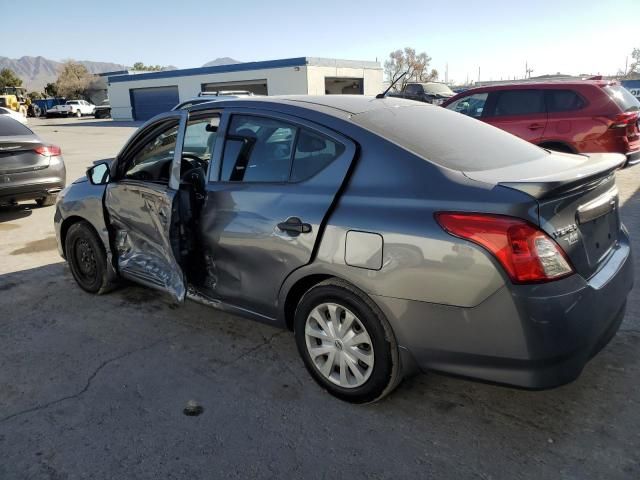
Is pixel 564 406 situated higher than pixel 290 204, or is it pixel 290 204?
pixel 290 204

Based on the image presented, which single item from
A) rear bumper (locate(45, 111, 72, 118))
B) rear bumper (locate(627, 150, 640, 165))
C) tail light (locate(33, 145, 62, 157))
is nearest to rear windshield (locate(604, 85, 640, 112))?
rear bumper (locate(627, 150, 640, 165))

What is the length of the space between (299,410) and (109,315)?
2124 millimetres

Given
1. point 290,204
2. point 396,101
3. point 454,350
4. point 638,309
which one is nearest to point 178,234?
point 290,204

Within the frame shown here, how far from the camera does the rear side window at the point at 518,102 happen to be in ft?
25.2

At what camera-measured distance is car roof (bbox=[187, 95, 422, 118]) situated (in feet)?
9.85

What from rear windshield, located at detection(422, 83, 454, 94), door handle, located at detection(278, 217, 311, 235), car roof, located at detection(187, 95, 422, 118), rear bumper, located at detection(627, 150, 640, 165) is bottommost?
rear bumper, located at detection(627, 150, 640, 165)

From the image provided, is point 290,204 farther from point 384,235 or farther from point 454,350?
point 454,350

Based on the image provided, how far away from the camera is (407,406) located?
111 inches

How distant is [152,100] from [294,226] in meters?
39.4

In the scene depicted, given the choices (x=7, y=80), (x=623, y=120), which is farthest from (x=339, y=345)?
(x=7, y=80)

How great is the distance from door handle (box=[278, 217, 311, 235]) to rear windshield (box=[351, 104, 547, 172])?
620 mm

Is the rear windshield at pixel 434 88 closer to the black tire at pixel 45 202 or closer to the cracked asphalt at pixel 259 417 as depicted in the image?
the black tire at pixel 45 202

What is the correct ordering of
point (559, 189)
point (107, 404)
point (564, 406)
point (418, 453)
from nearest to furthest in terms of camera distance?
point (559, 189) → point (418, 453) → point (564, 406) → point (107, 404)

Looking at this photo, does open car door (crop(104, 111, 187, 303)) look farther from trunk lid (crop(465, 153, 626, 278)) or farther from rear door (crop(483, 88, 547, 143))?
rear door (crop(483, 88, 547, 143))
